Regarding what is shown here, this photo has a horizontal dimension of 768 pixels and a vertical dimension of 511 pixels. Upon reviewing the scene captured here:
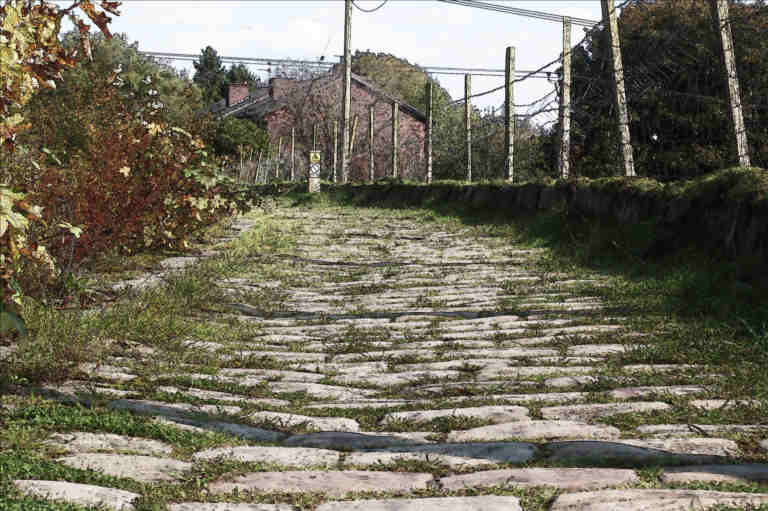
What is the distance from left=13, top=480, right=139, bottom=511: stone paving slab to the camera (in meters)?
2.13

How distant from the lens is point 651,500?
2131 millimetres

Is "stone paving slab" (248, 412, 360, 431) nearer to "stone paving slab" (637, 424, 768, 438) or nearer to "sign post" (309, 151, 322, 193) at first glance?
"stone paving slab" (637, 424, 768, 438)

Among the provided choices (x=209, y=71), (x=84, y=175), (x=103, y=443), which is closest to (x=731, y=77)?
(x=84, y=175)

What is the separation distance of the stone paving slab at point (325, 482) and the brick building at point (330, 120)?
33.7 meters

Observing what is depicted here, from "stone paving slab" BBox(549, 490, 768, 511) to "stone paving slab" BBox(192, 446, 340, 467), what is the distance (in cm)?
81

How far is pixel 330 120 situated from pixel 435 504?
124ft

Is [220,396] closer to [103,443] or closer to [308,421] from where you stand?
[308,421]

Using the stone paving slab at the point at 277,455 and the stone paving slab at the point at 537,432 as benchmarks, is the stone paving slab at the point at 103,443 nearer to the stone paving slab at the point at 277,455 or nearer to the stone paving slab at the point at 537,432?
the stone paving slab at the point at 277,455

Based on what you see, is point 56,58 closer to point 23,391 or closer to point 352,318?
point 23,391

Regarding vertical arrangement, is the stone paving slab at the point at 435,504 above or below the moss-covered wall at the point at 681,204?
below

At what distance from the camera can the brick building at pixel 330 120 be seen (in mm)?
39375

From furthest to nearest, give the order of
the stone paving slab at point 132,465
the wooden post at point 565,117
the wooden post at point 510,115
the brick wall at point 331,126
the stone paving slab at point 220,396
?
the brick wall at point 331,126 < the wooden post at point 510,115 < the wooden post at point 565,117 < the stone paving slab at point 220,396 < the stone paving slab at point 132,465

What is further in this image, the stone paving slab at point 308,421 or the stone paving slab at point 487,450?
the stone paving slab at point 308,421

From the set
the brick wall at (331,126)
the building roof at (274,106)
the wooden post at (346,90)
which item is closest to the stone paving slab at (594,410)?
the wooden post at (346,90)
